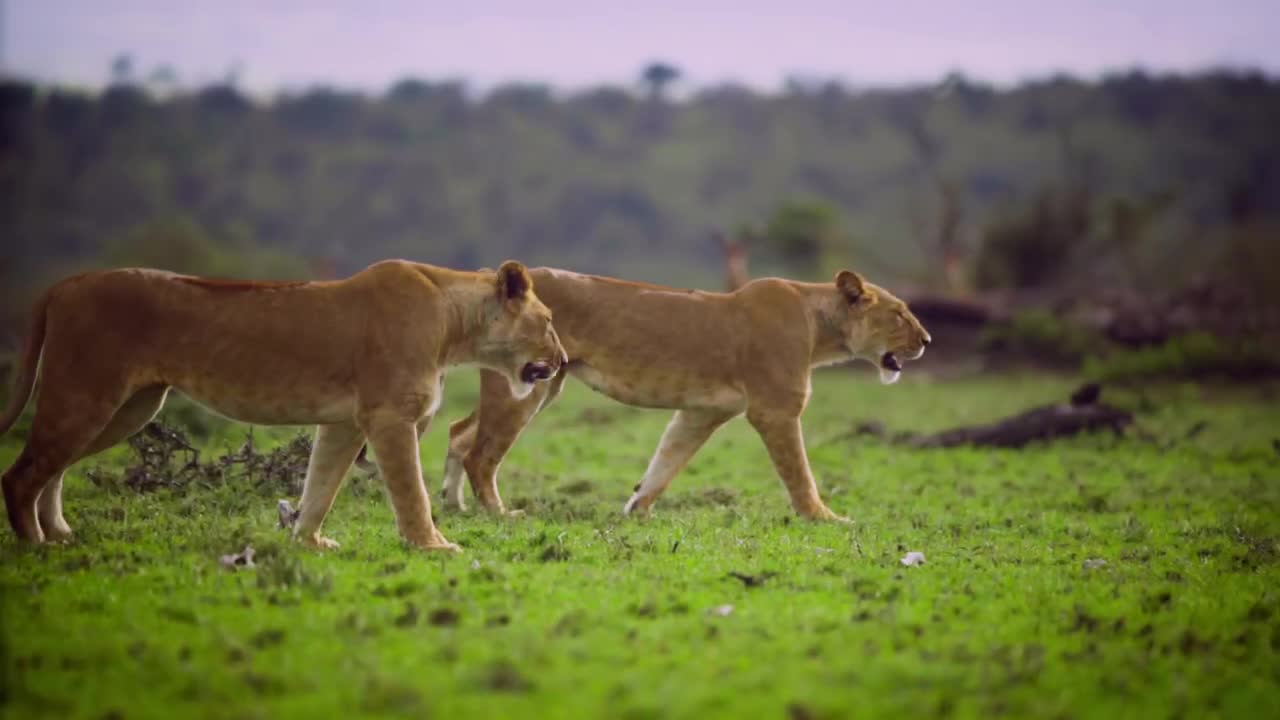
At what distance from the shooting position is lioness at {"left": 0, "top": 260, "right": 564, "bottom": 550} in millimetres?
7617

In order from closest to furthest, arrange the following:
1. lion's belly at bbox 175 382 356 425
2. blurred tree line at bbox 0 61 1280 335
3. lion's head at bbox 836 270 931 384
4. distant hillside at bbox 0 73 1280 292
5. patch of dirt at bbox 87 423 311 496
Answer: lion's belly at bbox 175 382 356 425 < patch of dirt at bbox 87 423 311 496 < lion's head at bbox 836 270 931 384 < blurred tree line at bbox 0 61 1280 335 < distant hillside at bbox 0 73 1280 292

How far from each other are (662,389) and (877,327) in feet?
7.15

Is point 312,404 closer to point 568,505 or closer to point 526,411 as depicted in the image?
point 526,411

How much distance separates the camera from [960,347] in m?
29.6

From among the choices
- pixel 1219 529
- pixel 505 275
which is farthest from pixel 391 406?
pixel 1219 529

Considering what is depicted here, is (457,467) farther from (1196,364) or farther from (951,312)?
(951,312)

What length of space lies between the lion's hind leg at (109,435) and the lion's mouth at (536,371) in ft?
7.88

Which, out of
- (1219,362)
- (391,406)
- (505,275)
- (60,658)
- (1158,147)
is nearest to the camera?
(60,658)

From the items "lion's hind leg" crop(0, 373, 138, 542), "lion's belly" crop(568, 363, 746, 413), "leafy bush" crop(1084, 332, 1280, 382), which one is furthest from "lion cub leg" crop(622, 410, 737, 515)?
"leafy bush" crop(1084, 332, 1280, 382)

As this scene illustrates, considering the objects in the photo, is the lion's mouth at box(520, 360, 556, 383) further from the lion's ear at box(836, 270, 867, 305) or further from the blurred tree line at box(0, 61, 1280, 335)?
the blurred tree line at box(0, 61, 1280, 335)

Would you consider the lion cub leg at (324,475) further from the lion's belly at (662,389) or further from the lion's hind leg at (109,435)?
the lion's belly at (662,389)

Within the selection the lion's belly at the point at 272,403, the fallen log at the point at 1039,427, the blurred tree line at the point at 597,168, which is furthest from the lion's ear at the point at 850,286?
the blurred tree line at the point at 597,168

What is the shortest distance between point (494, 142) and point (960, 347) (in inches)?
2548

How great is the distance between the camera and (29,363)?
26.1 ft
